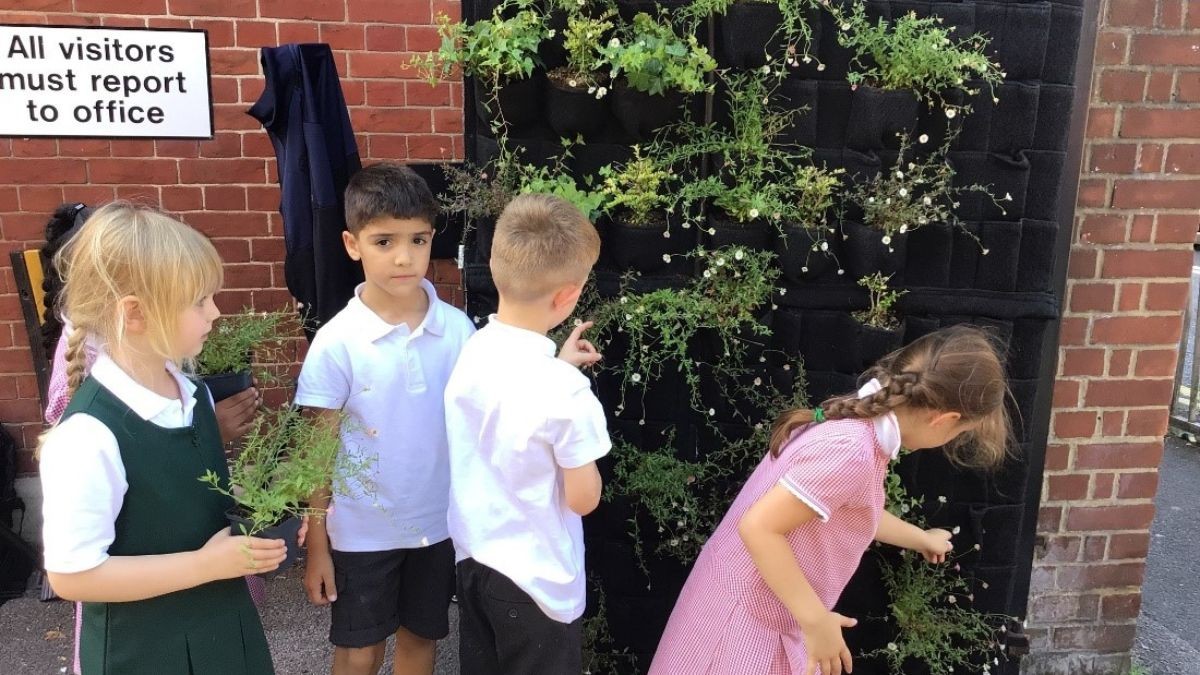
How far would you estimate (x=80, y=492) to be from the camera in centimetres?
162

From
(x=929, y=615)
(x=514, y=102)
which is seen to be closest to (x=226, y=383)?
(x=514, y=102)

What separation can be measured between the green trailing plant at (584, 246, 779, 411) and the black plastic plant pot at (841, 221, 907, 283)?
226mm

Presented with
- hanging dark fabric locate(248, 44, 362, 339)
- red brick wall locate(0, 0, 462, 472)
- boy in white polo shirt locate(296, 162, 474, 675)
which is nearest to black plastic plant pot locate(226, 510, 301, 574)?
boy in white polo shirt locate(296, 162, 474, 675)

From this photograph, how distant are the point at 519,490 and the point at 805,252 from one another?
1.09m

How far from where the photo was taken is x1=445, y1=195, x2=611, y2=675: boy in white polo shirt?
1924 millimetres

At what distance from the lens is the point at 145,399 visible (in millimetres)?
1764

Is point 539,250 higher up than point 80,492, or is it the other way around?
point 539,250

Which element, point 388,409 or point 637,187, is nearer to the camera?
point 388,409

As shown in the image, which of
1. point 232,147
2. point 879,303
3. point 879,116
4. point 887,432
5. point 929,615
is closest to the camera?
point 887,432

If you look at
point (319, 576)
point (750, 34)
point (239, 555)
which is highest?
point (750, 34)

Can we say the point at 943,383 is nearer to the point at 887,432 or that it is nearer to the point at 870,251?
the point at 887,432

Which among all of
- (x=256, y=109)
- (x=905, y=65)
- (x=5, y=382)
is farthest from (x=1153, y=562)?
(x=5, y=382)

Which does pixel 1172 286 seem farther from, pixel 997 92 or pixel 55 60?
pixel 55 60

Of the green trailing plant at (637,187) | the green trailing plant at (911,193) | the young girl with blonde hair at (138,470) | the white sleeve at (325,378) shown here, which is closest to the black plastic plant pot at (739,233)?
the green trailing plant at (637,187)
